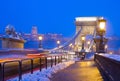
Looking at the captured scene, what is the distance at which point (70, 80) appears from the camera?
13.5 meters

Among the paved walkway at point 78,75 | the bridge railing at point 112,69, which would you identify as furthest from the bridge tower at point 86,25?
the bridge railing at point 112,69

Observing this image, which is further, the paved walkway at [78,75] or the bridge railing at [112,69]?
the paved walkway at [78,75]

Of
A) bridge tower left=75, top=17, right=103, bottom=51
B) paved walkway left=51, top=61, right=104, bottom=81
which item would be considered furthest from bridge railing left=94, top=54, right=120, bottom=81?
bridge tower left=75, top=17, right=103, bottom=51

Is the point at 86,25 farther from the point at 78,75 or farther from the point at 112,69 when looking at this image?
the point at 112,69

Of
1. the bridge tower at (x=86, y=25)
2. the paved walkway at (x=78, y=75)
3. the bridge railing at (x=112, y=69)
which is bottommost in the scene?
the paved walkway at (x=78, y=75)

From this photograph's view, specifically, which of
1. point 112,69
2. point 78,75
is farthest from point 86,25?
point 112,69

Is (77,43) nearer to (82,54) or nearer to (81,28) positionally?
(81,28)

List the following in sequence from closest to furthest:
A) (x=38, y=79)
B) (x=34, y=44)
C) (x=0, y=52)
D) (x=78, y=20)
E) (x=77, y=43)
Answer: (x=38, y=79) < (x=0, y=52) < (x=77, y=43) < (x=78, y=20) < (x=34, y=44)

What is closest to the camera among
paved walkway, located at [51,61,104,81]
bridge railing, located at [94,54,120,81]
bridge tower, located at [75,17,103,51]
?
bridge railing, located at [94,54,120,81]

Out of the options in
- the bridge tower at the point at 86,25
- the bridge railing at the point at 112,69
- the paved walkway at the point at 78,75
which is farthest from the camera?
the bridge tower at the point at 86,25

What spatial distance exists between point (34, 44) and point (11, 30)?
8938 cm

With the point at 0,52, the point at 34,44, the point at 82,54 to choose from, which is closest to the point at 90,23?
the point at 34,44

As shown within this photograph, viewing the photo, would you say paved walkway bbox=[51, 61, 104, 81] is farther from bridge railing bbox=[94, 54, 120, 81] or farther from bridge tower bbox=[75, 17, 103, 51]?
bridge tower bbox=[75, 17, 103, 51]

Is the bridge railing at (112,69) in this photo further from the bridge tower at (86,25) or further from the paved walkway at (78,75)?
the bridge tower at (86,25)
